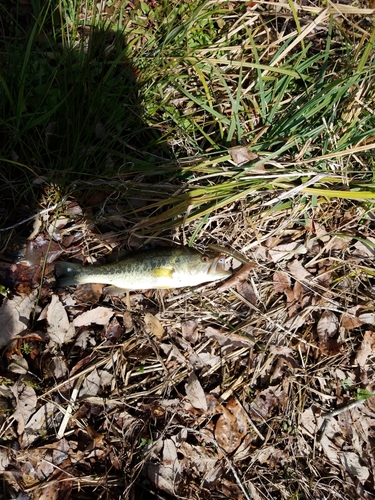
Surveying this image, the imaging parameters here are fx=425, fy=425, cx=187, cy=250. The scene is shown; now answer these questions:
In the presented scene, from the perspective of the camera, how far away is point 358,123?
3.83 meters

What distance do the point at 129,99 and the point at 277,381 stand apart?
114 inches

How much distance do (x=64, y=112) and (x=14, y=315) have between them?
69.7 inches

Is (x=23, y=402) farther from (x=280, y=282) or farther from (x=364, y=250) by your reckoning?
(x=364, y=250)

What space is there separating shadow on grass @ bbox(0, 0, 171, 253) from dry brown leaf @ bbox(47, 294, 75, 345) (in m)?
0.71

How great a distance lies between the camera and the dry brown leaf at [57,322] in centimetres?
359

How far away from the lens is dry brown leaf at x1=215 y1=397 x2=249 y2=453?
3727 mm

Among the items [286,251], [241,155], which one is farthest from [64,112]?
[286,251]

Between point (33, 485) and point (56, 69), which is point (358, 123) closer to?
point (56, 69)

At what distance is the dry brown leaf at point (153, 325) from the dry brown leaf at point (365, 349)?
1870 mm

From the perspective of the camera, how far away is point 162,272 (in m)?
3.46

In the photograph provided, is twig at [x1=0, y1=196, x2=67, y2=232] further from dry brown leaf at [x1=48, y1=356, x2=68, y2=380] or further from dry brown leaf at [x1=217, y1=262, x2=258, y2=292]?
dry brown leaf at [x1=217, y1=262, x2=258, y2=292]

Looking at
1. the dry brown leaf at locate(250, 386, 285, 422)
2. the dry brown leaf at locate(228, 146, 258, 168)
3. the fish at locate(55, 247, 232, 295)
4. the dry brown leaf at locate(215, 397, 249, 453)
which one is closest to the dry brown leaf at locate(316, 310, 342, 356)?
the dry brown leaf at locate(250, 386, 285, 422)

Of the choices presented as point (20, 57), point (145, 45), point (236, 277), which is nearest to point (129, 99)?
point (145, 45)

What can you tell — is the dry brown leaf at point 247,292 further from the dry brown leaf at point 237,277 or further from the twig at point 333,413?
the twig at point 333,413
